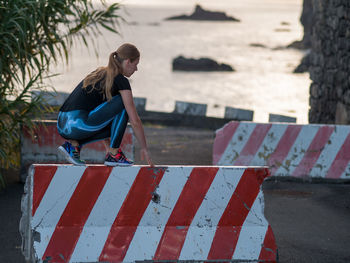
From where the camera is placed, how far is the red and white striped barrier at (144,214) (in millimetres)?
5465

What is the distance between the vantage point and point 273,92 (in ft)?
94.0

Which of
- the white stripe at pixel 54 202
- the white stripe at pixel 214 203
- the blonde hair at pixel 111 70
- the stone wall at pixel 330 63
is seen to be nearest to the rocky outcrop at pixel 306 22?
the stone wall at pixel 330 63

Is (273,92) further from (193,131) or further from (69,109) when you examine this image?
(69,109)

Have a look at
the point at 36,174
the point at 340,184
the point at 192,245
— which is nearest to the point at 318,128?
the point at 340,184

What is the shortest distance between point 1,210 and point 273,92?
22.0 m

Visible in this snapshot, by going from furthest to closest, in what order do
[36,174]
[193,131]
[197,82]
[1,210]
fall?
[197,82], [193,131], [1,210], [36,174]

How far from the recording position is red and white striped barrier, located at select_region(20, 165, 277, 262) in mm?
5465

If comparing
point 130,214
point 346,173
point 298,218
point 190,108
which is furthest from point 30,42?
point 190,108

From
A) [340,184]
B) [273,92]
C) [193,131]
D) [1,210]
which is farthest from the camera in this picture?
[273,92]

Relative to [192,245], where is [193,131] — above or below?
below

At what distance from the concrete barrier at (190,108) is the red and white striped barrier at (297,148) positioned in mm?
6069

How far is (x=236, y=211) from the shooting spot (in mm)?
5715

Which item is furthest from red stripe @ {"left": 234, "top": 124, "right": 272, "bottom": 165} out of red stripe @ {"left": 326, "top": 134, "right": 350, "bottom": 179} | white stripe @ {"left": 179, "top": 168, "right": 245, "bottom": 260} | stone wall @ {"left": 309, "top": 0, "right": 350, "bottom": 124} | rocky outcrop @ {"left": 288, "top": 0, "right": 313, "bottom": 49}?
rocky outcrop @ {"left": 288, "top": 0, "right": 313, "bottom": 49}

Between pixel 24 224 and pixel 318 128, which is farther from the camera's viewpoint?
pixel 318 128
